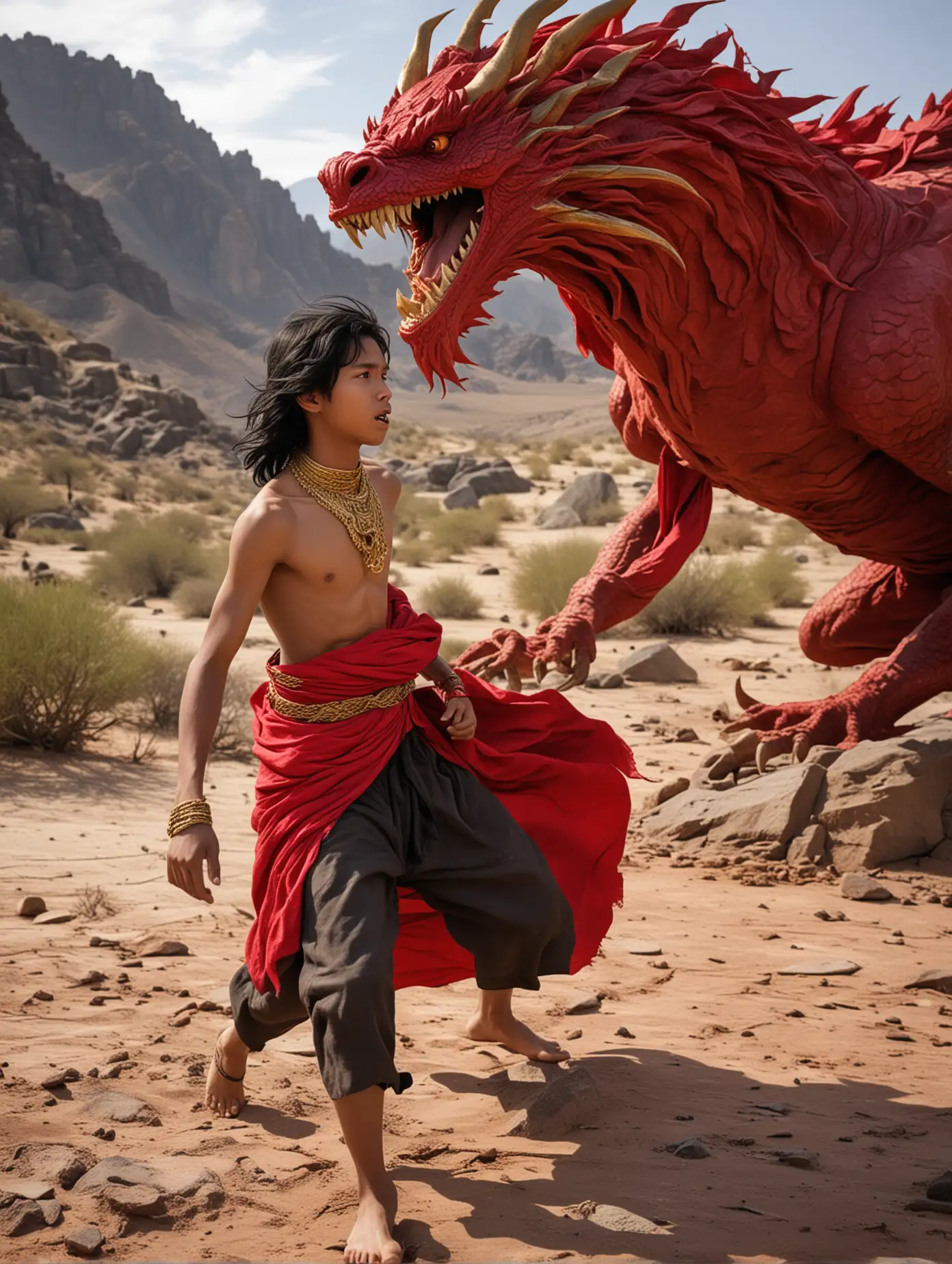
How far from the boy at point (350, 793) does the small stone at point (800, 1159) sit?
2.11 feet

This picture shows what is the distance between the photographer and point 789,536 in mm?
20062

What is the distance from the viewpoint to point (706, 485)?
546cm

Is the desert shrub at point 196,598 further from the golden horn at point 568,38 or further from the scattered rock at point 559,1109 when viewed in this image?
the scattered rock at point 559,1109

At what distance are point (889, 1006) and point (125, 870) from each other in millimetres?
3118

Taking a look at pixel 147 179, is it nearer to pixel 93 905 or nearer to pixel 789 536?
pixel 789 536

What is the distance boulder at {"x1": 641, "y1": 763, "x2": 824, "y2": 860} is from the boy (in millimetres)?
2486

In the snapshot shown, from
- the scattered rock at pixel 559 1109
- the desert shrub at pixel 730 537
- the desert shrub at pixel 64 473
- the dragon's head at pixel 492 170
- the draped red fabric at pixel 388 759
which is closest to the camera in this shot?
the draped red fabric at pixel 388 759

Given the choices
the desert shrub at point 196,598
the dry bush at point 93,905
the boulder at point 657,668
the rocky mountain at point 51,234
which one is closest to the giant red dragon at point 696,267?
the dry bush at point 93,905

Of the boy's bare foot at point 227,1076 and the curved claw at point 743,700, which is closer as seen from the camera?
the boy's bare foot at point 227,1076

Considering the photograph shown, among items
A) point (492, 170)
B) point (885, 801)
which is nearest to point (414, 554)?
point (885, 801)

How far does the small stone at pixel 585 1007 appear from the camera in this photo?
13.4ft

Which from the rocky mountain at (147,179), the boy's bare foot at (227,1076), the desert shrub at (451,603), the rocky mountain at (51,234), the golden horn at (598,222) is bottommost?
the boy's bare foot at (227,1076)

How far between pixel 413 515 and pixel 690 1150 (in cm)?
2070

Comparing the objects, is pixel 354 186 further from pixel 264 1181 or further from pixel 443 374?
pixel 264 1181
